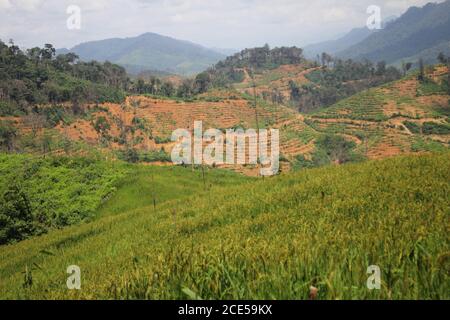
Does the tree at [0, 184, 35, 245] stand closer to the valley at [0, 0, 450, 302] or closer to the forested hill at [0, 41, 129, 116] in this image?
the valley at [0, 0, 450, 302]

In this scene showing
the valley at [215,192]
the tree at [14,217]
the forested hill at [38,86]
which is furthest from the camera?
the forested hill at [38,86]

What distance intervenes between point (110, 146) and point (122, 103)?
21293 millimetres

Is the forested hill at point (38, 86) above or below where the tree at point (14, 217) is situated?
above

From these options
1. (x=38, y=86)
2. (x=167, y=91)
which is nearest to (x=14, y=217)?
(x=38, y=86)

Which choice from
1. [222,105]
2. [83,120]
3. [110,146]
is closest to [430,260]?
[110,146]

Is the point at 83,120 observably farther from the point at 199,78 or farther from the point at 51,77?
the point at 199,78

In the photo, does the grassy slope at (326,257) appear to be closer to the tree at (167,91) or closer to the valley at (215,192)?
the valley at (215,192)

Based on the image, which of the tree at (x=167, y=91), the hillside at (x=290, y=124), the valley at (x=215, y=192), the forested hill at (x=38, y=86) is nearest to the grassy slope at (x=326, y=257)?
the valley at (x=215, y=192)

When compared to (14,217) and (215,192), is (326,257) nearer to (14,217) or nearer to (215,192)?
(215,192)

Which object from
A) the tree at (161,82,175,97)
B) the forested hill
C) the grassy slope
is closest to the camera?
the grassy slope

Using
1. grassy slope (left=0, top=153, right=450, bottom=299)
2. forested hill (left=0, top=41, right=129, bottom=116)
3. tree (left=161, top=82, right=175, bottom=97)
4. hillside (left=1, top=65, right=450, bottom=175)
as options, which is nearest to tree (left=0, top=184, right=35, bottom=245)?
grassy slope (left=0, top=153, right=450, bottom=299)

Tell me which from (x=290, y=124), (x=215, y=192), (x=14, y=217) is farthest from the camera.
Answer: (x=290, y=124)

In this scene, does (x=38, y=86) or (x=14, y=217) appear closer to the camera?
(x=14, y=217)

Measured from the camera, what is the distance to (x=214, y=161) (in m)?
80.6
